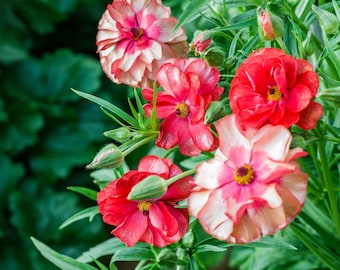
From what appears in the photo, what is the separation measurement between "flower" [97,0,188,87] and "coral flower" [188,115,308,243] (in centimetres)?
13

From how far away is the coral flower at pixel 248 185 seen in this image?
0.44 meters

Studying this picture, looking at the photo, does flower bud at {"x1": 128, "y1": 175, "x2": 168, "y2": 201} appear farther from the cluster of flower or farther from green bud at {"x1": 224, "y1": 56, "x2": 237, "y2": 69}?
green bud at {"x1": 224, "y1": 56, "x2": 237, "y2": 69}

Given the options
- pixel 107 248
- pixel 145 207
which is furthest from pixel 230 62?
pixel 107 248

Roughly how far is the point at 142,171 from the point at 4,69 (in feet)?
4.02

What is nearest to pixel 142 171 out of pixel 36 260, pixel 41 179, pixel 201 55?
pixel 201 55

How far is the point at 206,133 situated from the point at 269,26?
86mm

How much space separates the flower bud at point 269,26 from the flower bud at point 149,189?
0.13 meters

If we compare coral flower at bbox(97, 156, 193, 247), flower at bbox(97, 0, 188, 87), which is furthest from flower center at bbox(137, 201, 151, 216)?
flower at bbox(97, 0, 188, 87)

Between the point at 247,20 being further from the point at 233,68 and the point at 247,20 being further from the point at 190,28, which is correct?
the point at 190,28

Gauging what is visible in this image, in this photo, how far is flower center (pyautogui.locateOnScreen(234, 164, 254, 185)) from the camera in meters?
0.45

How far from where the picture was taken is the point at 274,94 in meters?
0.49

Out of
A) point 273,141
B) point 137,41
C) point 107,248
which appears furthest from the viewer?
point 107,248

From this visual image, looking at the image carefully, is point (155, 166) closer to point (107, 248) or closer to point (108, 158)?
point (108, 158)

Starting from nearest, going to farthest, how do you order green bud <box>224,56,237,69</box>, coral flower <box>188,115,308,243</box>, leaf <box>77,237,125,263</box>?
coral flower <box>188,115,308,243</box>
green bud <box>224,56,237,69</box>
leaf <box>77,237,125,263</box>
